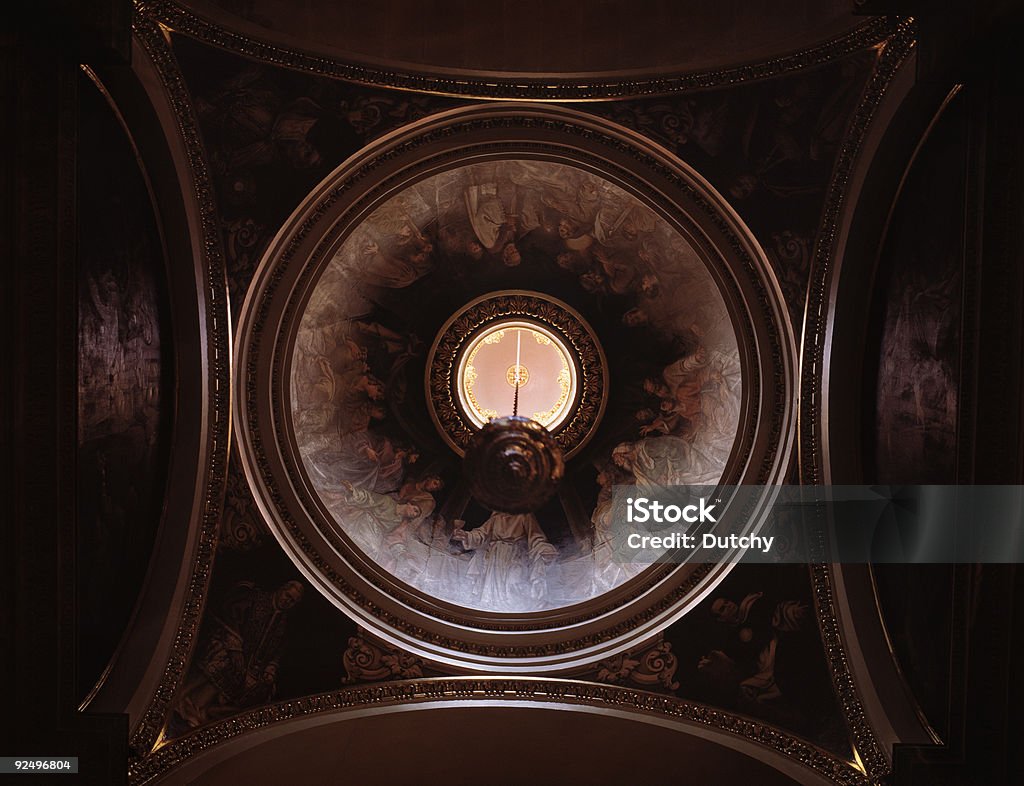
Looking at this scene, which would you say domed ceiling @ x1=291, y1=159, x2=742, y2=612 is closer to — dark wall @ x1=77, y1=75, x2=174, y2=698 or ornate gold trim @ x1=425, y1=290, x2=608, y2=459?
ornate gold trim @ x1=425, y1=290, x2=608, y2=459

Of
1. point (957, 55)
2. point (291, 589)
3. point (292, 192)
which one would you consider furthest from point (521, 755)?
point (957, 55)

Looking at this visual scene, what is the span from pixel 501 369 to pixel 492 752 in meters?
4.60

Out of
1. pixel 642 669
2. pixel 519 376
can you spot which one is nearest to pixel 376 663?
pixel 642 669

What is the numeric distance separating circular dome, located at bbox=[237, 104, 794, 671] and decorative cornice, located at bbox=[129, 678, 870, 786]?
9.2 inches

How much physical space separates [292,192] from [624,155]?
10.7ft

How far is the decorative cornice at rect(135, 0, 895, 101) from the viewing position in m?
8.70

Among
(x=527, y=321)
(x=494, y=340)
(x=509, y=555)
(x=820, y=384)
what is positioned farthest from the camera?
(x=494, y=340)

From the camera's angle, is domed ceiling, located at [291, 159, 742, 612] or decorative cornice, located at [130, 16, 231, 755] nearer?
decorative cornice, located at [130, 16, 231, 755]

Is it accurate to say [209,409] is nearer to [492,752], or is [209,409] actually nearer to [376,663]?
[376,663]

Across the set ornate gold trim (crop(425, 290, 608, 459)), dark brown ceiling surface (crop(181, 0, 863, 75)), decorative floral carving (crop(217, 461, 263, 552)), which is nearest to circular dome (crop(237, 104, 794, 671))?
ornate gold trim (crop(425, 290, 608, 459))

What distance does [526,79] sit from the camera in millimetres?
9031

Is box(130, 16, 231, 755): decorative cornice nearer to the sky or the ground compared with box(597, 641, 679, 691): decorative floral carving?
nearer to the sky

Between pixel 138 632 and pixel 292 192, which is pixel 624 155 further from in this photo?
pixel 138 632

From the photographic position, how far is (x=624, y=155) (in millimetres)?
9320
